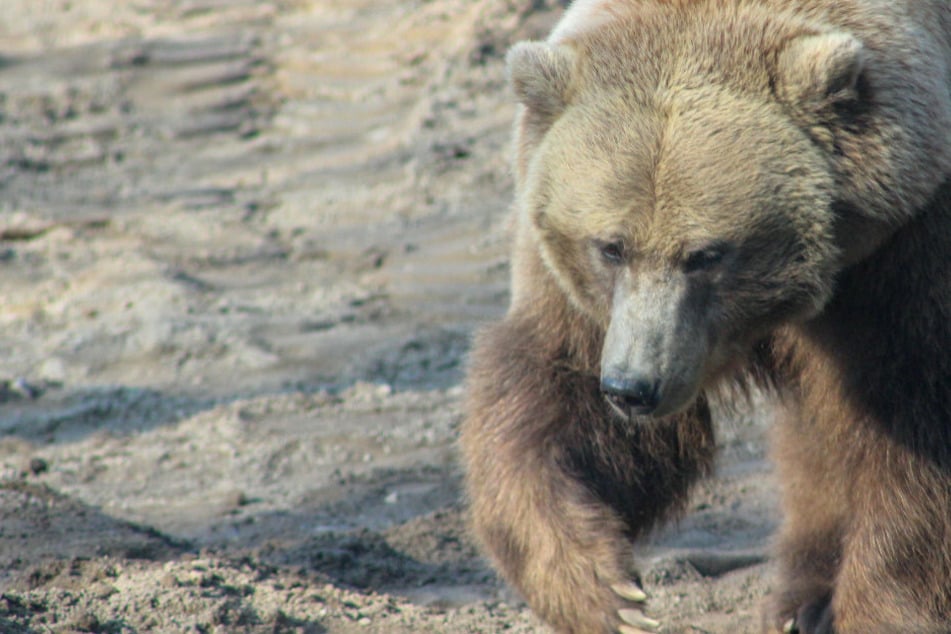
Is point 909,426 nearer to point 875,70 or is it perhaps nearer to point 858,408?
point 858,408

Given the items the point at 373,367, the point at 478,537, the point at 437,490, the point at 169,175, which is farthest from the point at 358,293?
the point at 478,537

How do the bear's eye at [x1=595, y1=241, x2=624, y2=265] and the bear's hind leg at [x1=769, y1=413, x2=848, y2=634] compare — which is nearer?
the bear's eye at [x1=595, y1=241, x2=624, y2=265]

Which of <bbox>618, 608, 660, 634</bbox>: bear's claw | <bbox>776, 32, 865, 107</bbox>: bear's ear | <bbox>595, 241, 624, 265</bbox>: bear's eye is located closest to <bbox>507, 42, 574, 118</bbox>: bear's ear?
<bbox>595, 241, 624, 265</bbox>: bear's eye

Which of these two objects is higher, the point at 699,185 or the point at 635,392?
the point at 699,185

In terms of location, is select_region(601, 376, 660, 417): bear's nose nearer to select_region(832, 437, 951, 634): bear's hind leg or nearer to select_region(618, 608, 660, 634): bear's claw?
select_region(618, 608, 660, 634): bear's claw

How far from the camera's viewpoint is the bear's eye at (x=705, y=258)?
384 cm

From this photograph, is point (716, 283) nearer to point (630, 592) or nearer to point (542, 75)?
point (542, 75)

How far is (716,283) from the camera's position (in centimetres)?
390

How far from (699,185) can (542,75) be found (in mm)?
628

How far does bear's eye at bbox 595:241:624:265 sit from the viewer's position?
3916 millimetres

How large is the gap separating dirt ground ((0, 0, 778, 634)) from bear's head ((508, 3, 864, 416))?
1254mm

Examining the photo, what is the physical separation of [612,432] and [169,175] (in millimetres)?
5996

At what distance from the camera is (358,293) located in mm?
7727

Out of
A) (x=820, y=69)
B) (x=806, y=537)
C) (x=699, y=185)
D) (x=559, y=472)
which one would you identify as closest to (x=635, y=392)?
(x=699, y=185)
